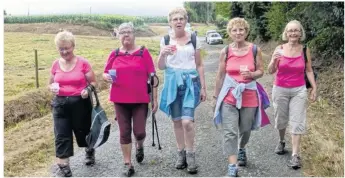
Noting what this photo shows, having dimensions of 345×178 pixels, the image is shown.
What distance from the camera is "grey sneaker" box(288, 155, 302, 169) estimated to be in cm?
491

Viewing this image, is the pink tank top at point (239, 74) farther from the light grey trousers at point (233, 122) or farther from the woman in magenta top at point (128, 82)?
the woman in magenta top at point (128, 82)

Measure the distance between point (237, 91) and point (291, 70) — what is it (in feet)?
2.91

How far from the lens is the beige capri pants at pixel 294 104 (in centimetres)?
508

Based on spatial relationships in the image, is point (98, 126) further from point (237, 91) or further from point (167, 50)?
point (237, 91)

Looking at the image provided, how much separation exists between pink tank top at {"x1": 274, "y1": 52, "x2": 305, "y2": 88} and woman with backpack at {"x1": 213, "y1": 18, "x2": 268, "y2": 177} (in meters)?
0.54

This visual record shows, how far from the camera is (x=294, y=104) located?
5.11 meters

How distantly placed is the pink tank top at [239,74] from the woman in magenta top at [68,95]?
1.55 meters

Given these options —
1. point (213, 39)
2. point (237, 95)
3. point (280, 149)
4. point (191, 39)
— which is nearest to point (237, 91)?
point (237, 95)

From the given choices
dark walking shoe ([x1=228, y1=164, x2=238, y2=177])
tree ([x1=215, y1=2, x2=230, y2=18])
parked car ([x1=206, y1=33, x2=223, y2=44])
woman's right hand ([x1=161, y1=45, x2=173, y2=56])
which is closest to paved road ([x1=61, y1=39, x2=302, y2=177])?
dark walking shoe ([x1=228, y1=164, x2=238, y2=177])

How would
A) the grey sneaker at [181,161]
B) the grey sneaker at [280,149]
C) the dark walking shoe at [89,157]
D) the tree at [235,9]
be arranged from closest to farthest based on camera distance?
the grey sneaker at [181,161]
the dark walking shoe at [89,157]
the grey sneaker at [280,149]
the tree at [235,9]

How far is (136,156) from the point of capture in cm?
518

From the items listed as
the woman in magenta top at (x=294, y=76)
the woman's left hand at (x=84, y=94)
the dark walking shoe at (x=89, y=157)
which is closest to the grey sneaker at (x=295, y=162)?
the woman in magenta top at (x=294, y=76)

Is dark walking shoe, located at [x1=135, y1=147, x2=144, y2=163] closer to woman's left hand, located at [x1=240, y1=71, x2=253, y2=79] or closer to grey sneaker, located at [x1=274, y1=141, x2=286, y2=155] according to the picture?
woman's left hand, located at [x1=240, y1=71, x2=253, y2=79]

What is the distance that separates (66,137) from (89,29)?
49608mm
